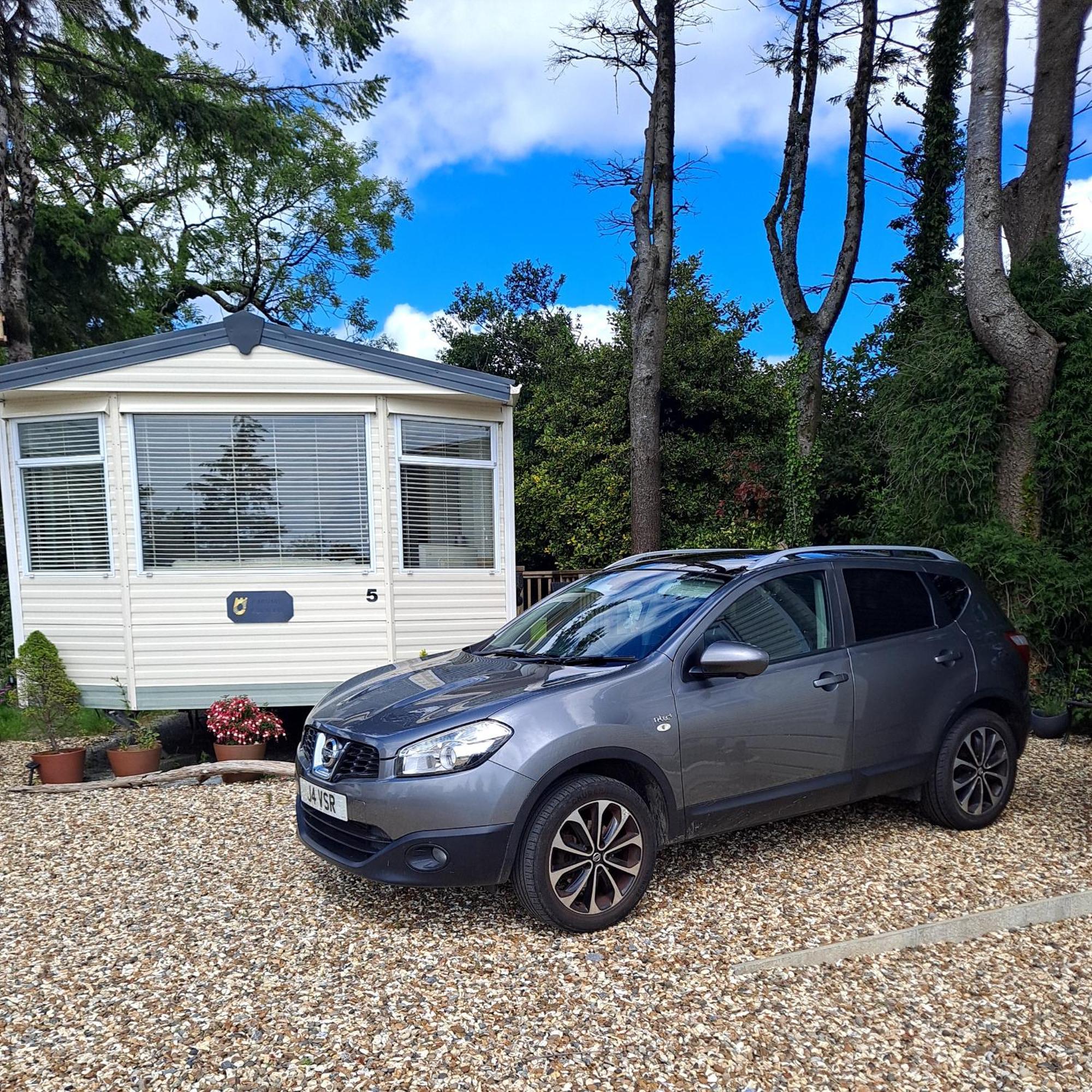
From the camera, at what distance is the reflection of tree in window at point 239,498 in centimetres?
757

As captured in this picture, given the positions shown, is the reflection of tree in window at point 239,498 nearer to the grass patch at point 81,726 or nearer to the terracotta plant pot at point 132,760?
the terracotta plant pot at point 132,760

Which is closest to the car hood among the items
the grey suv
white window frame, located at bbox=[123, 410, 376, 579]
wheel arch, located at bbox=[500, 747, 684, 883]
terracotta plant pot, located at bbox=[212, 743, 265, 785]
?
the grey suv

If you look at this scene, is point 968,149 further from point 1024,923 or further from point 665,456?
point 1024,923

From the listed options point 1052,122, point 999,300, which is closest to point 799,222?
point 1052,122

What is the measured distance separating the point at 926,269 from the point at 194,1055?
14670 millimetres

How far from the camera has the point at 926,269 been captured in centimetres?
1377

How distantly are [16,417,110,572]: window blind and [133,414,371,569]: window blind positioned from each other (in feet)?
1.36

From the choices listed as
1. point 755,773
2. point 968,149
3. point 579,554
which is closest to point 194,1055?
point 755,773

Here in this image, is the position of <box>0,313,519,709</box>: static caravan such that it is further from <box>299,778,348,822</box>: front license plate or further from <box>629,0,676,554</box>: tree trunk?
<box>629,0,676,554</box>: tree trunk

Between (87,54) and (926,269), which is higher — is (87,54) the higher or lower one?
the higher one

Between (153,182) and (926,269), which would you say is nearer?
(926,269)

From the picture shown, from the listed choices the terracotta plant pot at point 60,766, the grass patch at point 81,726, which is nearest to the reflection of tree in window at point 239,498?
the terracotta plant pot at point 60,766

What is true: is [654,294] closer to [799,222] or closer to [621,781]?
[799,222]

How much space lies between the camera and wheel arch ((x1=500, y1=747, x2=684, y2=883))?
136 inches
